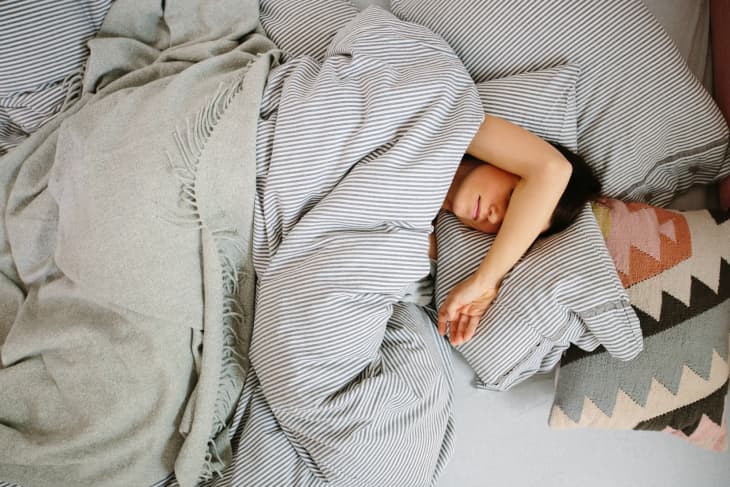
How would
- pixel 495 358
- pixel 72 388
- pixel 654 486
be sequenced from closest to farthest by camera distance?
pixel 72 388, pixel 495 358, pixel 654 486

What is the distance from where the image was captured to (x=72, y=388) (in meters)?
0.86

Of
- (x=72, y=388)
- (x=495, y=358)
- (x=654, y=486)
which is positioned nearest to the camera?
(x=72, y=388)

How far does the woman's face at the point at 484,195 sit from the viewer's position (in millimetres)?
968

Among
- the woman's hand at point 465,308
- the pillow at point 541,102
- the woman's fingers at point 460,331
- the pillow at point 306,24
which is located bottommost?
the woman's fingers at point 460,331

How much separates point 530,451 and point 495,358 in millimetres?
269

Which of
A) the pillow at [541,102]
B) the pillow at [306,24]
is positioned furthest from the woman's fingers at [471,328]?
the pillow at [306,24]

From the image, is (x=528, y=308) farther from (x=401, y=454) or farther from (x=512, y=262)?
(x=401, y=454)

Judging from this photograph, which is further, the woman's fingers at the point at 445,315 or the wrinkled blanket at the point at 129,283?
the woman's fingers at the point at 445,315

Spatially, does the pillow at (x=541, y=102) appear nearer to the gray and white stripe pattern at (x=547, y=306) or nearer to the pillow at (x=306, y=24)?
the gray and white stripe pattern at (x=547, y=306)

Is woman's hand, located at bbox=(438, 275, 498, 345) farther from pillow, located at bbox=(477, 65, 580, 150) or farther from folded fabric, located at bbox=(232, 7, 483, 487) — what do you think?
pillow, located at bbox=(477, 65, 580, 150)

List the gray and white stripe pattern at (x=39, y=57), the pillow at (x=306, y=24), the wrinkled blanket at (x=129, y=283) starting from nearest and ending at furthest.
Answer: the wrinkled blanket at (x=129, y=283) < the gray and white stripe pattern at (x=39, y=57) < the pillow at (x=306, y=24)

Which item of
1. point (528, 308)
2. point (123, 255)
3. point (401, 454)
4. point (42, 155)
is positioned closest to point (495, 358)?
point (528, 308)

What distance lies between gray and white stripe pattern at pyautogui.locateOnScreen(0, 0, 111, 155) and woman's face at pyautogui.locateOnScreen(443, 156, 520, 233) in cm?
82

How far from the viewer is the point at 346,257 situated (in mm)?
896
